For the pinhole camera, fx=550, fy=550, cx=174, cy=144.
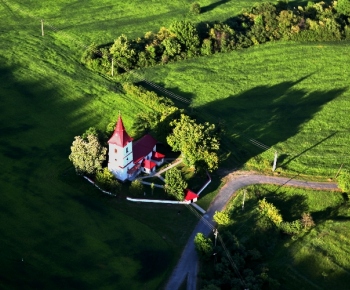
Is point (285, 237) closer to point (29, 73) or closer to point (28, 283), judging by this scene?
point (28, 283)

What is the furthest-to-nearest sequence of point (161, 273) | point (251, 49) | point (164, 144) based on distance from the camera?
point (251, 49), point (164, 144), point (161, 273)

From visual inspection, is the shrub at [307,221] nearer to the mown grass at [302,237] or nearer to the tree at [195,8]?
the mown grass at [302,237]

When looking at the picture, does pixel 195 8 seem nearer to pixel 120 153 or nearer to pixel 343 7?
pixel 343 7

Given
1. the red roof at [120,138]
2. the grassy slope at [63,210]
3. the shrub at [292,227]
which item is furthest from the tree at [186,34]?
A: the shrub at [292,227]

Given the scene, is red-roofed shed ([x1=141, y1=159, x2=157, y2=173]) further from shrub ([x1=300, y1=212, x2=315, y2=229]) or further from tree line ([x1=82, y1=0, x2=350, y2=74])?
tree line ([x1=82, y1=0, x2=350, y2=74])

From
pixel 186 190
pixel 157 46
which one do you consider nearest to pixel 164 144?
pixel 186 190

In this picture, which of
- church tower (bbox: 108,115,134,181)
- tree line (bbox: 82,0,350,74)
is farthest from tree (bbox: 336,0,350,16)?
church tower (bbox: 108,115,134,181)
